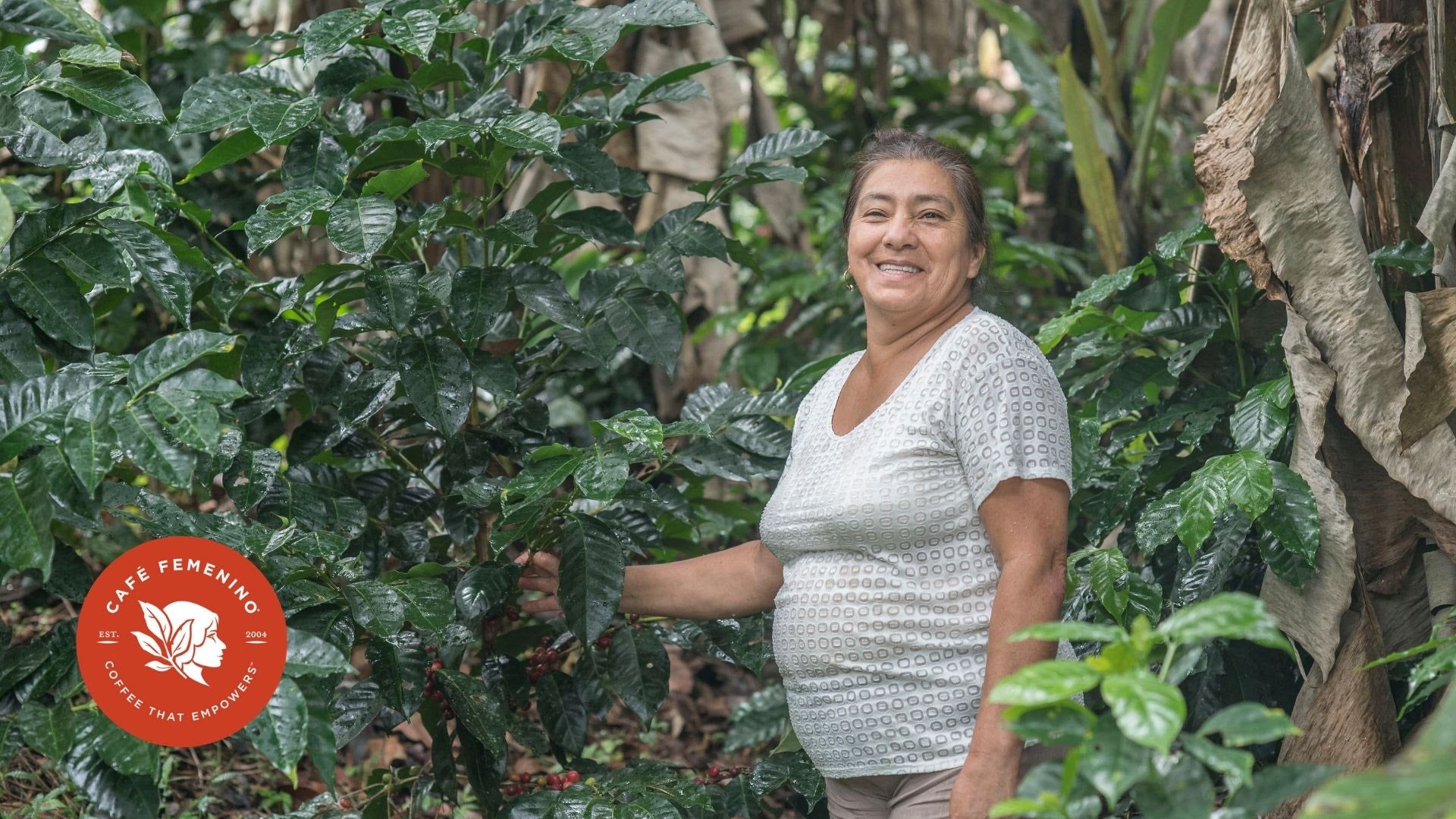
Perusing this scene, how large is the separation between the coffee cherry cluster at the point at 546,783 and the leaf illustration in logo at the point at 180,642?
673 millimetres

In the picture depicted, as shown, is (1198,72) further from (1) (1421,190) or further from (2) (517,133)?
(2) (517,133)

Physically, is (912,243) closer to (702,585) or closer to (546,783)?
(702,585)

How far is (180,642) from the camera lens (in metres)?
1.44

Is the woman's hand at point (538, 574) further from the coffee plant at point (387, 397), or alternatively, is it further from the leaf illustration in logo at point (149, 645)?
the leaf illustration in logo at point (149, 645)

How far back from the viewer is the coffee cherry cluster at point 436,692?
78.2 inches

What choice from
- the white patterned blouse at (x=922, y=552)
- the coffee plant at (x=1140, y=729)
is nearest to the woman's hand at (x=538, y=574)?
the white patterned blouse at (x=922, y=552)

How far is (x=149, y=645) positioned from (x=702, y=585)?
0.82 metres

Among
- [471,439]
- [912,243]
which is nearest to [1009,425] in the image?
[912,243]

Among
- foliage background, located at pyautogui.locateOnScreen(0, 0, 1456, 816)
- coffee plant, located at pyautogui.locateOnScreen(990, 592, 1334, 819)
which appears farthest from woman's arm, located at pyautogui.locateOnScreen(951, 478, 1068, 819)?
coffee plant, located at pyautogui.locateOnScreen(990, 592, 1334, 819)

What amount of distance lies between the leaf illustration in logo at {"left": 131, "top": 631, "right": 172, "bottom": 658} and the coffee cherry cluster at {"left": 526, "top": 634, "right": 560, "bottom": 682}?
0.78 m

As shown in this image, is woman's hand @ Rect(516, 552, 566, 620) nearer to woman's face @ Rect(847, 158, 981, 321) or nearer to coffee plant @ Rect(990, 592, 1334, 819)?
woman's face @ Rect(847, 158, 981, 321)

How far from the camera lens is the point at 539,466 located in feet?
5.94

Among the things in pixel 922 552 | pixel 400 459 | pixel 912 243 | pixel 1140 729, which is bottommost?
pixel 400 459

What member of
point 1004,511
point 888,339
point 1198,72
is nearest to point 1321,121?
point 888,339
